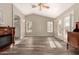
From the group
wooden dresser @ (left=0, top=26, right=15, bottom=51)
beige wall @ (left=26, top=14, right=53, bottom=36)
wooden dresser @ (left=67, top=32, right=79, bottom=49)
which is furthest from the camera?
beige wall @ (left=26, top=14, right=53, bottom=36)

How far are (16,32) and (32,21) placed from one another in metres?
0.45

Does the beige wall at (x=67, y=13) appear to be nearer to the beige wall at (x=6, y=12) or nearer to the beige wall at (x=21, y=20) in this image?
the beige wall at (x=21, y=20)

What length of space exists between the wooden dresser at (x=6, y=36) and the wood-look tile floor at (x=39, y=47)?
0.13 metres

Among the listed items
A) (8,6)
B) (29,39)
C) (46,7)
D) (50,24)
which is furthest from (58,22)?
(8,6)

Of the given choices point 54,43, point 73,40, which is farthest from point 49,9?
point 73,40

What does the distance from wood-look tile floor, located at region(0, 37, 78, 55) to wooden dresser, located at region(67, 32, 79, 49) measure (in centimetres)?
14

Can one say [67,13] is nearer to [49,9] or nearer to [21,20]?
[49,9]

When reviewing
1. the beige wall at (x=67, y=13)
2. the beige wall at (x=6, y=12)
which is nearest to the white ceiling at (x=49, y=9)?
the beige wall at (x=67, y=13)

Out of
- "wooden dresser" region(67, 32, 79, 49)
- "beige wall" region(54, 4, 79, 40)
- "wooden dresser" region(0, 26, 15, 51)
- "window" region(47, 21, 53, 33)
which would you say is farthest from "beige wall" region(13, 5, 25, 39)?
"wooden dresser" region(67, 32, 79, 49)

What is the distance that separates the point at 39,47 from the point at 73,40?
777 mm

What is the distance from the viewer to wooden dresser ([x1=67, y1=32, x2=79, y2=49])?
382 cm

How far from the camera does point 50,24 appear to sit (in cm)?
413

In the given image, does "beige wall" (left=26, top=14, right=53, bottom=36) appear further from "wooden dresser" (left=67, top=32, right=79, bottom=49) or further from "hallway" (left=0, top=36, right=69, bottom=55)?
"wooden dresser" (left=67, top=32, right=79, bottom=49)

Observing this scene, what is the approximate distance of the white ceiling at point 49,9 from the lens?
4.01 metres
